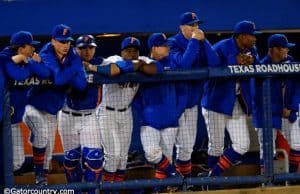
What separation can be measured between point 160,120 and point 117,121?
0.35 metres

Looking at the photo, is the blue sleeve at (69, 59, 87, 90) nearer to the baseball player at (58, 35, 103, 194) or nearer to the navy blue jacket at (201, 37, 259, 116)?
the baseball player at (58, 35, 103, 194)

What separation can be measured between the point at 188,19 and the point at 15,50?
4.96ft

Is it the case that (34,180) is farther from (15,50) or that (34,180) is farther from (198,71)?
(198,71)

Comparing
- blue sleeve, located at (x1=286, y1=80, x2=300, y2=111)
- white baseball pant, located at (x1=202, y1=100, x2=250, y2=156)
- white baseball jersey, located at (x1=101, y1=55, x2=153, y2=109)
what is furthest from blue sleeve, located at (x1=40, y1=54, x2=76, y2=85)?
blue sleeve, located at (x1=286, y1=80, x2=300, y2=111)

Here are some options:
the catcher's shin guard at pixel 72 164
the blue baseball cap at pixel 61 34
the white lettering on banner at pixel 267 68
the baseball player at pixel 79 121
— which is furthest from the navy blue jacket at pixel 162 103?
the blue baseball cap at pixel 61 34

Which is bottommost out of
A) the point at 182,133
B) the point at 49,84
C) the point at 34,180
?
the point at 34,180

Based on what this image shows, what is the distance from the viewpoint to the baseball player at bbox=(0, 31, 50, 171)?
16.6 feet

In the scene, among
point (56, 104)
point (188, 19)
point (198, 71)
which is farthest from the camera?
point (188, 19)

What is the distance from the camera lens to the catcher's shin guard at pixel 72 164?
555 centimetres

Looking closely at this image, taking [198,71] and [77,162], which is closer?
[198,71]

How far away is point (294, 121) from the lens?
19.5 ft

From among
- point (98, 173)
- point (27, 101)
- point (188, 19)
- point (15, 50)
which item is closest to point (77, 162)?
point (98, 173)

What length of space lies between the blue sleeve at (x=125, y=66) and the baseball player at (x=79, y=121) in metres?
0.38

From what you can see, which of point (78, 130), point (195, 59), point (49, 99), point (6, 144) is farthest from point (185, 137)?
point (6, 144)
